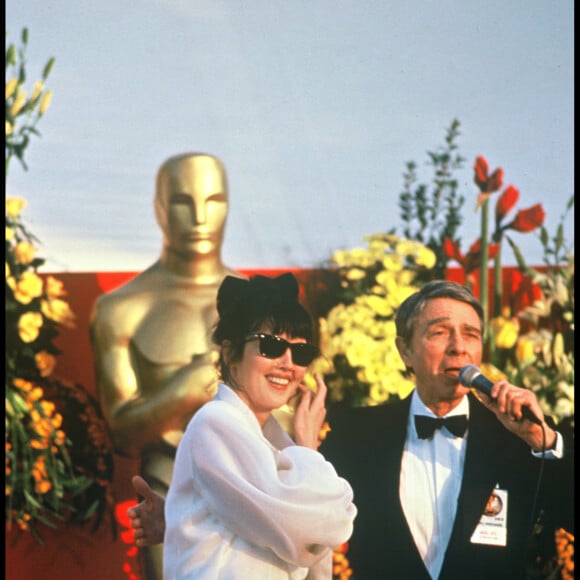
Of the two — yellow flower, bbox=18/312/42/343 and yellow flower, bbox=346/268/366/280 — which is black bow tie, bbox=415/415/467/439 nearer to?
yellow flower, bbox=346/268/366/280

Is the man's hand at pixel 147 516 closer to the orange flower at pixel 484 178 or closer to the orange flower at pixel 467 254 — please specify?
the orange flower at pixel 467 254

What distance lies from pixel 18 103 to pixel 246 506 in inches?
52.6

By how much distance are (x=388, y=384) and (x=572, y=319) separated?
1.98 ft

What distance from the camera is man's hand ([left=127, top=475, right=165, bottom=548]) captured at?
2953mm

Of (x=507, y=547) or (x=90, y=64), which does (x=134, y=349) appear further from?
(x=507, y=547)

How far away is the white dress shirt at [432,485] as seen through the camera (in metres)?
3.01

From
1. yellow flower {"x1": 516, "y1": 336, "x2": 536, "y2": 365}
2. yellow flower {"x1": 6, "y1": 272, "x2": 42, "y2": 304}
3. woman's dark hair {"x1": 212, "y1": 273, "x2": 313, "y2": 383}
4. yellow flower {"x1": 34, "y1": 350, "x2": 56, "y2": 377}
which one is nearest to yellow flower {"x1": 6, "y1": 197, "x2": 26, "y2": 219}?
yellow flower {"x1": 6, "y1": 272, "x2": 42, "y2": 304}

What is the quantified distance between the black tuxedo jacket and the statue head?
625mm

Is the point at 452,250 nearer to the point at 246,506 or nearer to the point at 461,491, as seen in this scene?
the point at 461,491

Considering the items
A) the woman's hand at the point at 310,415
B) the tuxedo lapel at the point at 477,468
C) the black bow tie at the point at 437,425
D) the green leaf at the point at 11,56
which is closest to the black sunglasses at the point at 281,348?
the woman's hand at the point at 310,415

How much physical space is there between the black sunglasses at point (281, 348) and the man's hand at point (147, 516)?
21.0 inches

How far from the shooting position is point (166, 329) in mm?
3068

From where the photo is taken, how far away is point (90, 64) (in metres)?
3.10

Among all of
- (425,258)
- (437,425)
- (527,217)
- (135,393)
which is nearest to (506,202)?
(527,217)
